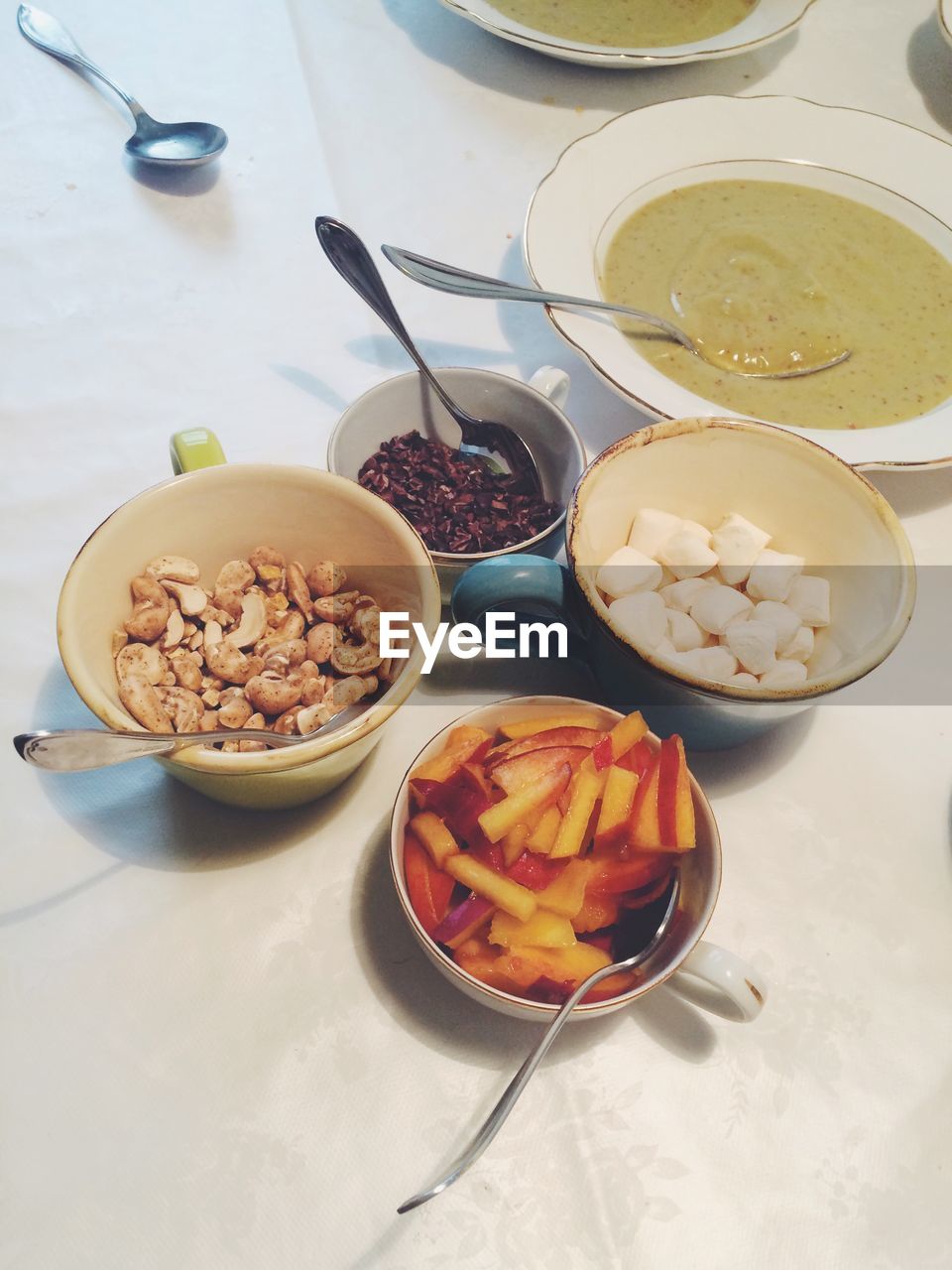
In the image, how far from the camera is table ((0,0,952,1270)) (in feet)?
2.01

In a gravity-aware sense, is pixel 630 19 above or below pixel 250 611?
above

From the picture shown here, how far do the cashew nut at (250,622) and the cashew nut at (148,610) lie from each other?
59 millimetres

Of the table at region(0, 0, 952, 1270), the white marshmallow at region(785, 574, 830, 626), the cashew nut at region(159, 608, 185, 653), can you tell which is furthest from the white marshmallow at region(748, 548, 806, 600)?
the cashew nut at region(159, 608, 185, 653)

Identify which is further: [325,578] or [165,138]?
[165,138]

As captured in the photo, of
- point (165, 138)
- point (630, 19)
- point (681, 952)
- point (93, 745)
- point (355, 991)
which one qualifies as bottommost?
point (355, 991)

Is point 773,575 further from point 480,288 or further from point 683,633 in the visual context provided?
point 480,288

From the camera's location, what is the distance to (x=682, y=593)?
0.80 m

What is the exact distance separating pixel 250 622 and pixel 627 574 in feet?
1.07

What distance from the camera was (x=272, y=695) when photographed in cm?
72

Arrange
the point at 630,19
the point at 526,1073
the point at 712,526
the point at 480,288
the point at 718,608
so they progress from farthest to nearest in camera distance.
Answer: the point at 630,19, the point at 480,288, the point at 712,526, the point at 718,608, the point at 526,1073

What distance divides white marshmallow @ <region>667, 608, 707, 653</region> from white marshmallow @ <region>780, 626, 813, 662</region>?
0.23ft

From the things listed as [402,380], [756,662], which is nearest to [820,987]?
[756,662]

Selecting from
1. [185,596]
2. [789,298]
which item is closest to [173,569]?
[185,596]

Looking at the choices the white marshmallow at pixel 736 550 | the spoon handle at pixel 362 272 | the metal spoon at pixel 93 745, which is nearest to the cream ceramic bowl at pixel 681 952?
the metal spoon at pixel 93 745
